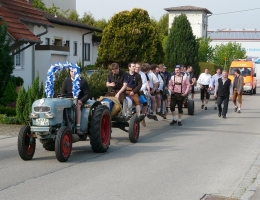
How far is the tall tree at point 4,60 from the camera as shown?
2067 centimetres

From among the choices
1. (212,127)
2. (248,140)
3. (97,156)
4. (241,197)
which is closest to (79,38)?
(212,127)

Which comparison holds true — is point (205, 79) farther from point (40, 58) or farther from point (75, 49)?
point (75, 49)

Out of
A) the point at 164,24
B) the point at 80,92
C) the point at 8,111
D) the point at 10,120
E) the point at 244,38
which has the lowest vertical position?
the point at 10,120

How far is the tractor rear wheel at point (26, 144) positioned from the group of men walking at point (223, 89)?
12086 mm

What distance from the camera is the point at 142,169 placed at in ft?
36.0

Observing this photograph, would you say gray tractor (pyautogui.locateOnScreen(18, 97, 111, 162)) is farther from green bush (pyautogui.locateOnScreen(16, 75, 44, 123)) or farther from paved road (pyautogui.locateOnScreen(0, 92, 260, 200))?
green bush (pyautogui.locateOnScreen(16, 75, 44, 123))

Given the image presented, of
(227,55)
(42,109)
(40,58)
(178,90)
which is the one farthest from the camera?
(227,55)

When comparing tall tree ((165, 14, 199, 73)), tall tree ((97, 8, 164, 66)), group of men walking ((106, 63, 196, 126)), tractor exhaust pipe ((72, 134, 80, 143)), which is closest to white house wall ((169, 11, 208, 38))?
tall tree ((165, 14, 199, 73))

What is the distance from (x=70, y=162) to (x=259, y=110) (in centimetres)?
1711

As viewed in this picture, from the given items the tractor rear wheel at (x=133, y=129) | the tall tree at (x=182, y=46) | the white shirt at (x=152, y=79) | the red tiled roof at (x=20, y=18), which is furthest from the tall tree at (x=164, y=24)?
the tractor rear wheel at (x=133, y=129)

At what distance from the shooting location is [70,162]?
11.6 m

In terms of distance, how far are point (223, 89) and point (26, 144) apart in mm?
12881

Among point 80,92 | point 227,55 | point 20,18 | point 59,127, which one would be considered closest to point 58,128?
point 59,127

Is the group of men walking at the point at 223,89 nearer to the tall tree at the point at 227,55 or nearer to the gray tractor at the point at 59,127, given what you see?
the gray tractor at the point at 59,127
